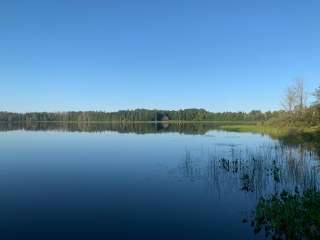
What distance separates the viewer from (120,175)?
1761 centimetres

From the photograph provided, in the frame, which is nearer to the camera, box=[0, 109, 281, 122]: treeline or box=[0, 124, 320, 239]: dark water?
box=[0, 124, 320, 239]: dark water

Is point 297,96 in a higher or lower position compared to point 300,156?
higher

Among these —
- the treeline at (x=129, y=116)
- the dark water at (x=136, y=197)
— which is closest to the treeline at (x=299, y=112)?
the dark water at (x=136, y=197)

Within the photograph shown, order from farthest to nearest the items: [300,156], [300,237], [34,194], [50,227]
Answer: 1. [300,156]
2. [34,194]
3. [50,227]
4. [300,237]

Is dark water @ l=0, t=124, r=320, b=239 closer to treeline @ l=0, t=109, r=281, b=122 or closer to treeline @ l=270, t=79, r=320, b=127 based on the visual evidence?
treeline @ l=270, t=79, r=320, b=127

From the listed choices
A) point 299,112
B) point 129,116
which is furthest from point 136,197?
point 129,116

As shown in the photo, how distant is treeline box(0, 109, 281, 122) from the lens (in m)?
172

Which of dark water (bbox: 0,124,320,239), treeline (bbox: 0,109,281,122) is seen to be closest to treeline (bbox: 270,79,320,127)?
dark water (bbox: 0,124,320,239)

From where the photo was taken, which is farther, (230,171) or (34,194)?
(230,171)

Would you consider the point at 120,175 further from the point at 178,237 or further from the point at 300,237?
the point at 300,237

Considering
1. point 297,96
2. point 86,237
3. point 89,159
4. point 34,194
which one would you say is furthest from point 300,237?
point 297,96

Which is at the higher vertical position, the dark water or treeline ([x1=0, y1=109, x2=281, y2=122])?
treeline ([x1=0, y1=109, x2=281, y2=122])

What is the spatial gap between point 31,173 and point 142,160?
8.77 m

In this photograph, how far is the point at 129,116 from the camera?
176m
